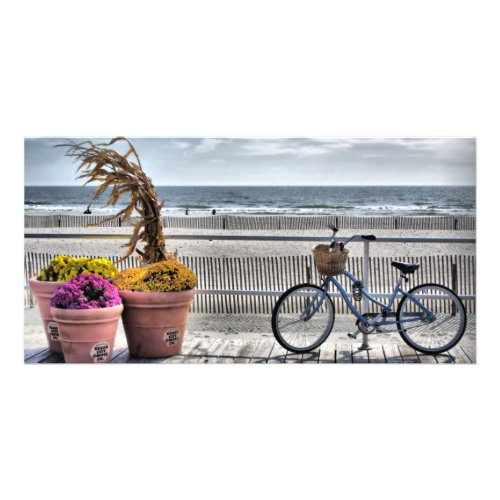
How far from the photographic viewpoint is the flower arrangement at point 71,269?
563 centimetres

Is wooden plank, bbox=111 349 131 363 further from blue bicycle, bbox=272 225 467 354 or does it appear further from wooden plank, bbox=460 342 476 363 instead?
wooden plank, bbox=460 342 476 363

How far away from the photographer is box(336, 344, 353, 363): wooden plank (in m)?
5.43

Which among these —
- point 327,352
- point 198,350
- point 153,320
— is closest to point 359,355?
point 327,352

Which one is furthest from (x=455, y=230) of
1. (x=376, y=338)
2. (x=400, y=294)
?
(x=376, y=338)

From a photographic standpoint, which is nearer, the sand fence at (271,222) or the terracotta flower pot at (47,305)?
the terracotta flower pot at (47,305)

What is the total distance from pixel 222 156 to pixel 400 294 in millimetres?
1828

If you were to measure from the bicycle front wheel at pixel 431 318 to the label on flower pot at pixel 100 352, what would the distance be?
7.50 ft

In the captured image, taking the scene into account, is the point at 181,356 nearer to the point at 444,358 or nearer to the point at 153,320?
the point at 153,320

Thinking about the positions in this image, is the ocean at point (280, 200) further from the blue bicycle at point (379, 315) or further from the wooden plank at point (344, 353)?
the wooden plank at point (344, 353)

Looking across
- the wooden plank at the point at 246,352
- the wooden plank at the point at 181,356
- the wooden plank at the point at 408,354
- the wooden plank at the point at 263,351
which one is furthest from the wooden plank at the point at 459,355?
the wooden plank at the point at 181,356

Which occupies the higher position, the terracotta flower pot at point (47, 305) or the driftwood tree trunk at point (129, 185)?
the driftwood tree trunk at point (129, 185)

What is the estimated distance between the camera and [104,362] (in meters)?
5.27

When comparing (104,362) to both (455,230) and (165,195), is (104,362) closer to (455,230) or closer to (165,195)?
(165,195)

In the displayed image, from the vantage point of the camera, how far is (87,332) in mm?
5160
